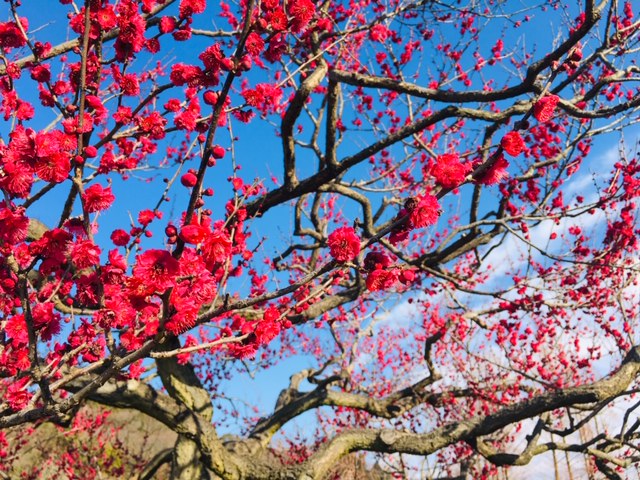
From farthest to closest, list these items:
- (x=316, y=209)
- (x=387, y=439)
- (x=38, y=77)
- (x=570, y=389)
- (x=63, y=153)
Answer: (x=316, y=209), (x=387, y=439), (x=570, y=389), (x=38, y=77), (x=63, y=153)

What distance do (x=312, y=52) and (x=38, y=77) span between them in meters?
3.56

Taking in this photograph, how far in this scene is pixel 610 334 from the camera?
314 inches

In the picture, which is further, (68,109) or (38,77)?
(38,77)

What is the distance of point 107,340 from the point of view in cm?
228

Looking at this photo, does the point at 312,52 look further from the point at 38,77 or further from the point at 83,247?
the point at 83,247

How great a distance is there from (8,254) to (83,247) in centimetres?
32

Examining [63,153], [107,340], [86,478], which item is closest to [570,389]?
[107,340]

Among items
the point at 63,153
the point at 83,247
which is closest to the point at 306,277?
the point at 83,247

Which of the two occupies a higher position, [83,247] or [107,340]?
[83,247]

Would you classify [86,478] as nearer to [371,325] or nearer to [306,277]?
[371,325]

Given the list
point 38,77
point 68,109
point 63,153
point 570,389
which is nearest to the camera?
point 63,153

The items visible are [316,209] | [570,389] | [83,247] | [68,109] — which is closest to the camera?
[83,247]

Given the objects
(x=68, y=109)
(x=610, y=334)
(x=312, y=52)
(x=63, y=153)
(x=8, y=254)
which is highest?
(x=312, y=52)

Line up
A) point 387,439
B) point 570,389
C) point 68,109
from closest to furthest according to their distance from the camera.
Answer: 1. point 68,109
2. point 570,389
3. point 387,439
